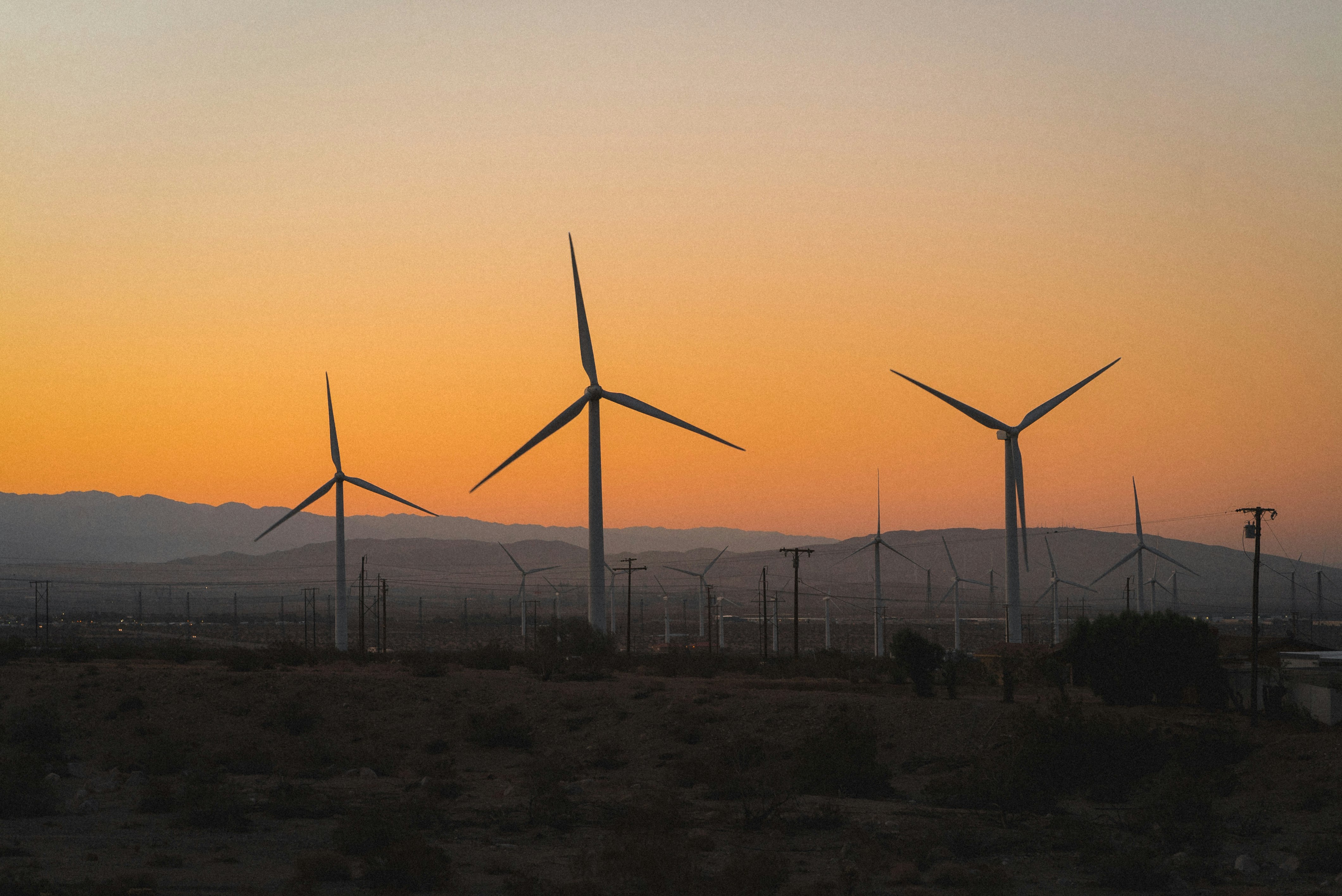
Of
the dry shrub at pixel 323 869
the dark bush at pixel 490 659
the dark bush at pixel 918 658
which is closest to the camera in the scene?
the dry shrub at pixel 323 869

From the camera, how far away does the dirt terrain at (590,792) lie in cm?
2534

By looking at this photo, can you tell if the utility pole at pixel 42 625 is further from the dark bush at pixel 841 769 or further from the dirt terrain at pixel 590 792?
the dark bush at pixel 841 769

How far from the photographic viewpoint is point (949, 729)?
46469 millimetres

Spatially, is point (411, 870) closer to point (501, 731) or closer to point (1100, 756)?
point (501, 731)

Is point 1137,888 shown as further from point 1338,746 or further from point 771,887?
point 1338,746

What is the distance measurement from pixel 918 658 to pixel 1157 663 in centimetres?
1121

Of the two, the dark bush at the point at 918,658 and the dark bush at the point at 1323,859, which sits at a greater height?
the dark bush at the point at 918,658

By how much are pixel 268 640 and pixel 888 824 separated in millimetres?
120252

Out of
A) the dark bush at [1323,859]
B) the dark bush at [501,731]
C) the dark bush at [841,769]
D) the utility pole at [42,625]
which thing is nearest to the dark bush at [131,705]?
the dark bush at [501,731]

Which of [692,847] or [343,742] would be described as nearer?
[692,847]

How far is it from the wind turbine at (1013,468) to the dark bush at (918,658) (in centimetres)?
1433

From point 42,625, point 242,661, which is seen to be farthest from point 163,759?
point 42,625

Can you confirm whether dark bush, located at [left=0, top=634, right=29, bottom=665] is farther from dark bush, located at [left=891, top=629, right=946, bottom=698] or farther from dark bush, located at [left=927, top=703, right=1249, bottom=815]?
dark bush, located at [left=927, top=703, right=1249, bottom=815]

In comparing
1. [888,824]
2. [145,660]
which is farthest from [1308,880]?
[145,660]
